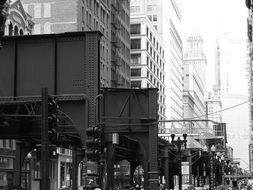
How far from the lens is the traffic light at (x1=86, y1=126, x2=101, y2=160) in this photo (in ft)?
85.9

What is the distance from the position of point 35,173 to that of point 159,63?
8606 centimetres

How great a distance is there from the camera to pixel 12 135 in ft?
111

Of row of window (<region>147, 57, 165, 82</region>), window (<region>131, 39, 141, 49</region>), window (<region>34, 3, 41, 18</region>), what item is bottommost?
window (<region>34, 3, 41, 18</region>)

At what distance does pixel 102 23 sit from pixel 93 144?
7452 centimetres

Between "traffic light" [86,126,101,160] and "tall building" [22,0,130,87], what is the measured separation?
198ft

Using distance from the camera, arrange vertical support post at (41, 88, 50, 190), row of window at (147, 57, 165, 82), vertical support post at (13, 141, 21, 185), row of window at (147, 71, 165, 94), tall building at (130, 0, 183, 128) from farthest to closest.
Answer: tall building at (130, 0, 183, 128)
row of window at (147, 57, 165, 82)
row of window at (147, 71, 165, 94)
vertical support post at (13, 141, 21, 185)
vertical support post at (41, 88, 50, 190)

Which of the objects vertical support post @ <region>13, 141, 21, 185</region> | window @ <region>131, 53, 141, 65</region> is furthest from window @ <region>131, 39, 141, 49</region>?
vertical support post @ <region>13, 141, 21, 185</region>

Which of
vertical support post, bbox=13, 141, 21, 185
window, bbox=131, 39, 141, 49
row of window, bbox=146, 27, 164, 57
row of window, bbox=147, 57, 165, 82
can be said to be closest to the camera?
vertical support post, bbox=13, 141, 21, 185

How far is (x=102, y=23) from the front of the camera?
9975 cm

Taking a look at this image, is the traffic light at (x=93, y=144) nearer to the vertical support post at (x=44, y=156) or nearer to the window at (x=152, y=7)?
the vertical support post at (x=44, y=156)

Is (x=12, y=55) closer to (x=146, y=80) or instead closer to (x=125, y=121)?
(x=125, y=121)

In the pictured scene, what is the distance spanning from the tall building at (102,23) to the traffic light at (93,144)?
198ft

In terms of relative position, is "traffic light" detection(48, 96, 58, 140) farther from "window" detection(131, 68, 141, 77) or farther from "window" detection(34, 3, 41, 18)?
"window" detection(131, 68, 141, 77)

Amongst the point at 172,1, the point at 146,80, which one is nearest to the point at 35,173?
the point at 146,80
